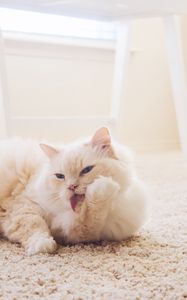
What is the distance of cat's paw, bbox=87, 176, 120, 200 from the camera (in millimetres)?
759

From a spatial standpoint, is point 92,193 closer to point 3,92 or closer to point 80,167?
point 80,167

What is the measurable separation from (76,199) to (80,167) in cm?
6

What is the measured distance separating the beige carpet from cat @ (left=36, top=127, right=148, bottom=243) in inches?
1.4

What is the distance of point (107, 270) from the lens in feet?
2.30

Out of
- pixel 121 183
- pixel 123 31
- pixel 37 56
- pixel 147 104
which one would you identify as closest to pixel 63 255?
pixel 121 183

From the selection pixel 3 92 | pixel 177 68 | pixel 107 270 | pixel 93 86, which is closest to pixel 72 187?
pixel 107 270

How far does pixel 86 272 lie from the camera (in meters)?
0.69

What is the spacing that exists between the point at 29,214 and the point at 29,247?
8 cm

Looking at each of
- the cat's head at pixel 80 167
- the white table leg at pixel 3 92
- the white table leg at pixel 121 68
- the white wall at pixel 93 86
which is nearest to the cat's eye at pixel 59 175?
the cat's head at pixel 80 167

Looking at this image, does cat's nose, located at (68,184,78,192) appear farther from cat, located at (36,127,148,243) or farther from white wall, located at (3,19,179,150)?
white wall, located at (3,19,179,150)

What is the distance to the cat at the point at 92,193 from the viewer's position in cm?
78

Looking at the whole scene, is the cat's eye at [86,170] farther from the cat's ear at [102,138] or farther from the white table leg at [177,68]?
the white table leg at [177,68]

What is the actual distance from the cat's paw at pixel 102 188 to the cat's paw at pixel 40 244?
11 centimetres

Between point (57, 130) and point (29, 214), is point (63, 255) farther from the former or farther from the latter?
point (57, 130)
